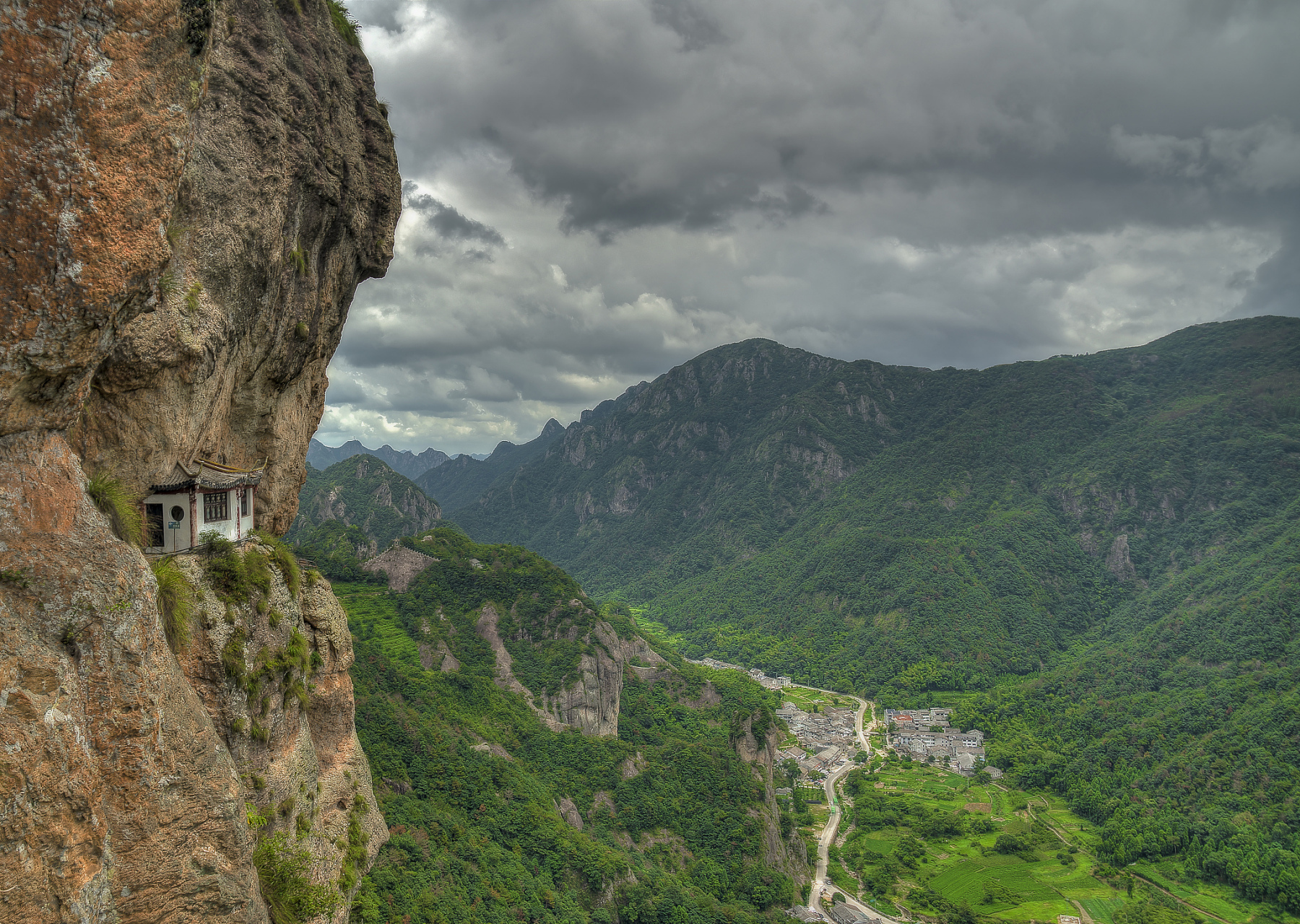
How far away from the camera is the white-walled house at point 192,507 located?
2111cm

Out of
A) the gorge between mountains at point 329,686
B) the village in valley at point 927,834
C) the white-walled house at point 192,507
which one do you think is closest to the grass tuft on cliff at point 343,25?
the gorge between mountains at point 329,686

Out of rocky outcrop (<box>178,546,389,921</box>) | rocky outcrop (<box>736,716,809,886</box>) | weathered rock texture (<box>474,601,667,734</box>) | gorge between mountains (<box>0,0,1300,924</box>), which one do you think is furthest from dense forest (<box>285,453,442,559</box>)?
rocky outcrop (<box>178,546,389,921</box>)

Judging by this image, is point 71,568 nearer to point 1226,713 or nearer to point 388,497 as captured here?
point 1226,713

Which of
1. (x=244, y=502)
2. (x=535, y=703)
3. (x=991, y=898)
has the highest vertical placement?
(x=244, y=502)

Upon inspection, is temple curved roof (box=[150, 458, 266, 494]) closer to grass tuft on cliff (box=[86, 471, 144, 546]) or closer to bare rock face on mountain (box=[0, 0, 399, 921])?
bare rock face on mountain (box=[0, 0, 399, 921])

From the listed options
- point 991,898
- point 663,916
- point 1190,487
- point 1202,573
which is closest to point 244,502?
point 663,916

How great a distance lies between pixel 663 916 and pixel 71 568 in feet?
173

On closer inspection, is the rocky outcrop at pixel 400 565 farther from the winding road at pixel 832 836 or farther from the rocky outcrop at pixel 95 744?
the rocky outcrop at pixel 95 744

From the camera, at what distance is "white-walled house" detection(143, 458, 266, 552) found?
69.3 ft

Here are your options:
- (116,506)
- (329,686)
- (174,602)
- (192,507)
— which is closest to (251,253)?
(192,507)

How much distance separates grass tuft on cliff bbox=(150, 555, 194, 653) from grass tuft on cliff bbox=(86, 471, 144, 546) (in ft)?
3.85

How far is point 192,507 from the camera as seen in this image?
72.0 feet

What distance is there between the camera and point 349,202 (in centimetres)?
2827

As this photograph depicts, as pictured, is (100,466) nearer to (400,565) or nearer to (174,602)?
(174,602)
